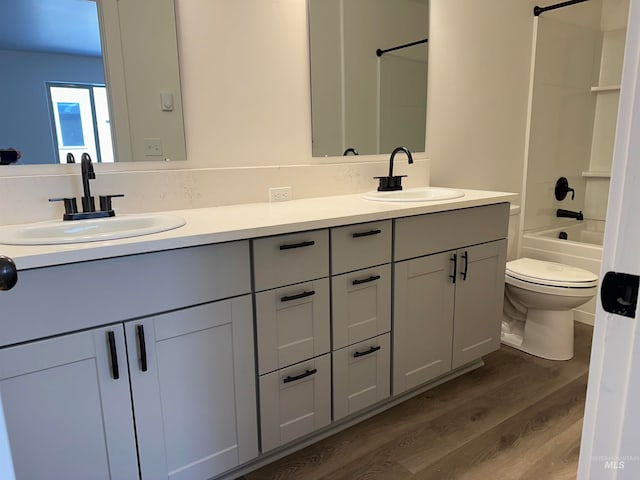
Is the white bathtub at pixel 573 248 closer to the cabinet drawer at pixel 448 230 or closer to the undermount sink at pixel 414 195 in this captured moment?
the cabinet drawer at pixel 448 230

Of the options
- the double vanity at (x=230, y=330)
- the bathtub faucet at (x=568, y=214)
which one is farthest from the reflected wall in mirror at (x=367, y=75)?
the bathtub faucet at (x=568, y=214)

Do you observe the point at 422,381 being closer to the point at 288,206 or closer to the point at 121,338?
the point at 288,206

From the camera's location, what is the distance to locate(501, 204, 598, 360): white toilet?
226 cm

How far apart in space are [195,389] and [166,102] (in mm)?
1092

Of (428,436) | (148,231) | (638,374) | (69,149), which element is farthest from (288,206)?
(638,374)

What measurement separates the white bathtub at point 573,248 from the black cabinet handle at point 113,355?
2.66 metres

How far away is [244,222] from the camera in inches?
57.5

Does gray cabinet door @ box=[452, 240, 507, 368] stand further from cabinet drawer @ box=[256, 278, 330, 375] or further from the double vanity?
cabinet drawer @ box=[256, 278, 330, 375]

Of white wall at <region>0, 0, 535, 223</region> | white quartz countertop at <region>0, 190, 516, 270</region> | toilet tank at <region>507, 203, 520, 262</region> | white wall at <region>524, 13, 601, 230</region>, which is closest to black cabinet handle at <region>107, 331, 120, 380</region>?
white quartz countertop at <region>0, 190, 516, 270</region>

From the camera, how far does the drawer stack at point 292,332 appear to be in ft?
4.74

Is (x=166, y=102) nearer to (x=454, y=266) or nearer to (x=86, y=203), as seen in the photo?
(x=86, y=203)

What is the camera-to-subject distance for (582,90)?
129 inches

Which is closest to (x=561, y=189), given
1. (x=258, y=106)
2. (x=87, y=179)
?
(x=258, y=106)

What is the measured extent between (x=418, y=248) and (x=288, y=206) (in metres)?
0.57
